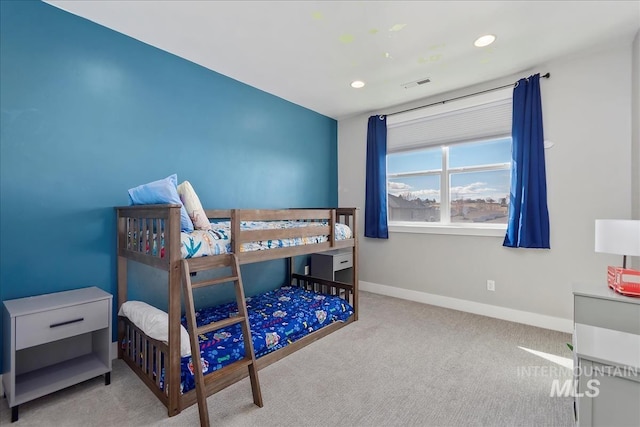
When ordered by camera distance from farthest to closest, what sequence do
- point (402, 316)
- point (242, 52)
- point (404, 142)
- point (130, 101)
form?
point (404, 142) → point (402, 316) → point (242, 52) → point (130, 101)

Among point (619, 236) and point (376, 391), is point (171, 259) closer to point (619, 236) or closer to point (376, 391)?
point (376, 391)

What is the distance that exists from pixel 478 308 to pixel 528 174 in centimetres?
150

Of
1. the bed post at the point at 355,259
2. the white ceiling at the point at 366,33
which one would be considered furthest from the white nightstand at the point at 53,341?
the bed post at the point at 355,259

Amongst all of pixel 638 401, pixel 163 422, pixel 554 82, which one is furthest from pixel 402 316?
pixel 554 82

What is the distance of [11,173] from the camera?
6.09 feet

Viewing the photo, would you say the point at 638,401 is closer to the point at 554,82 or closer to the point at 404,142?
the point at 554,82

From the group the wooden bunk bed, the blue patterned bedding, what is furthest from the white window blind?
the blue patterned bedding

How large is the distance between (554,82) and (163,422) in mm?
4031

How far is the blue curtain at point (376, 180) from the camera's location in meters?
3.89

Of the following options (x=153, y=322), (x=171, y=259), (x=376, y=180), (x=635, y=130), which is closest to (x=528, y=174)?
(x=635, y=130)

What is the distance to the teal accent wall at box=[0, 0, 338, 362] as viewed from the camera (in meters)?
1.88

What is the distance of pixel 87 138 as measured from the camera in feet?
7.06

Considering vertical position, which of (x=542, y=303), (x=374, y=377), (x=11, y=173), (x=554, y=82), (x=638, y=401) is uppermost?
(x=554, y=82)

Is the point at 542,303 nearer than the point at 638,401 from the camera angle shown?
No
